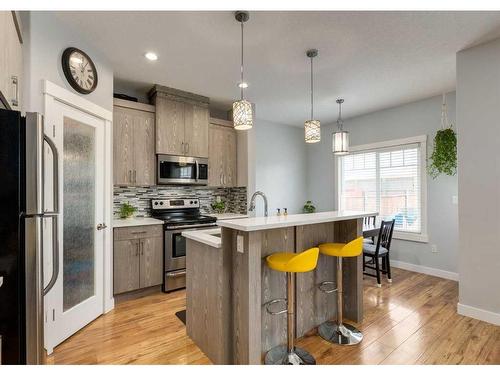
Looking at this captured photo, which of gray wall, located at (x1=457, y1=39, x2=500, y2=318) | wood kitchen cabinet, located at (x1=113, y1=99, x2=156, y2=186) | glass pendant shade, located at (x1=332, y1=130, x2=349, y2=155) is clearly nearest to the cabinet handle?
wood kitchen cabinet, located at (x1=113, y1=99, x2=156, y2=186)

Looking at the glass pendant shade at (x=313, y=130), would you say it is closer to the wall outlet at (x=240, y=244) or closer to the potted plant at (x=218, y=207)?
the wall outlet at (x=240, y=244)

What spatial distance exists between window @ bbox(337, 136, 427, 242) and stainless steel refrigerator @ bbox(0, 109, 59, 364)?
15.1 ft

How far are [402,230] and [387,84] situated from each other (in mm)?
2307

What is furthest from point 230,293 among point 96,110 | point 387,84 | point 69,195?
point 387,84

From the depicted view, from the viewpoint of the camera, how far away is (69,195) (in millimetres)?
2375

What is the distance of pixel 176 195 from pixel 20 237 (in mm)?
3038

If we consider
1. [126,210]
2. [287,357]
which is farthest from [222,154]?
[287,357]

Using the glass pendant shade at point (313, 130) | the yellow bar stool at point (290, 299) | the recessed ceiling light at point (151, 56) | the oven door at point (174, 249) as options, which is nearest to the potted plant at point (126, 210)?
the oven door at point (174, 249)

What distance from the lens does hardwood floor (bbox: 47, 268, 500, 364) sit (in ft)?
6.63

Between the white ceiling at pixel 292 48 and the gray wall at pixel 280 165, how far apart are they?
56.5 inches

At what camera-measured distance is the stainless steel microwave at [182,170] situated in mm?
3645

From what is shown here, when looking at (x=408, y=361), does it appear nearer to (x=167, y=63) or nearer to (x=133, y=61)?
(x=167, y=63)

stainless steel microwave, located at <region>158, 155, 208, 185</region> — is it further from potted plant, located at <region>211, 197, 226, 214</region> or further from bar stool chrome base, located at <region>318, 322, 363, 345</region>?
bar stool chrome base, located at <region>318, 322, 363, 345</region>

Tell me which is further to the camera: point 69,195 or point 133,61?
point 133,61
